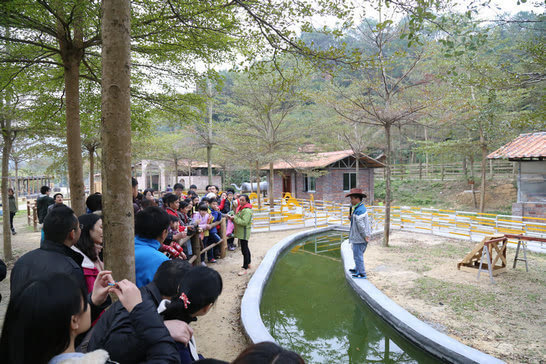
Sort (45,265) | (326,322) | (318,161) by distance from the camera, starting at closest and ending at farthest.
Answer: (45,265) → (326,322) → (318,161)

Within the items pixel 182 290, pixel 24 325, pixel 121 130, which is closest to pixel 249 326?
pixel 182 290

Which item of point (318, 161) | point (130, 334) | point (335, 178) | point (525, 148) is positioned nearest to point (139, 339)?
point (130, 334)

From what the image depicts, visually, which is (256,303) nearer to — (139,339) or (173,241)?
(173,241)

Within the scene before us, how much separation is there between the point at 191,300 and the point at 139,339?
0.30 meters

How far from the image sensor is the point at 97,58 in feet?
18.8

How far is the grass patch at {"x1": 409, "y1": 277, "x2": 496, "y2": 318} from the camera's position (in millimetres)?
4920

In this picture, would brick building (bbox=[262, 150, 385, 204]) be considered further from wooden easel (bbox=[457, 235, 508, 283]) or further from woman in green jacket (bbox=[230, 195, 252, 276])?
woman in green jacket (bbox=[230, 195, 252, 276])

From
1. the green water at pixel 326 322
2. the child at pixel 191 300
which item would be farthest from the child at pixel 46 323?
the green water at pixel 326 322

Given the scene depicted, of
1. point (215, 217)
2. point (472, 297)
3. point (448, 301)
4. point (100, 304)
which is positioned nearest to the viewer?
point (100, 304)

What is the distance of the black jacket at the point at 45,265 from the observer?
1.93m

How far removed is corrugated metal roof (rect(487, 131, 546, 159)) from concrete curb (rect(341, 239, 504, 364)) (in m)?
9.52

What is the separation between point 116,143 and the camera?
6.84 feet

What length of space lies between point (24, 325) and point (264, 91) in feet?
47.9

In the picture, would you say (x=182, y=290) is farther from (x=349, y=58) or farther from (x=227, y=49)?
(x=227, y=49)
